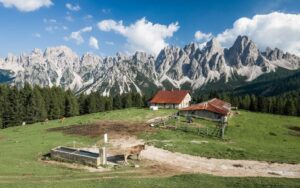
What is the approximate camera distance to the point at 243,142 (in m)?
53.2

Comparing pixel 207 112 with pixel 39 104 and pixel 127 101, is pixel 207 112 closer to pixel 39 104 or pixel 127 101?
pixel 39 104

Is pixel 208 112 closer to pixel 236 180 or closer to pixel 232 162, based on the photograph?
pixel 232 162

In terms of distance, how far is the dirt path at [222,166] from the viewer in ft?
109

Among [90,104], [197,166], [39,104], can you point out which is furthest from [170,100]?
[197,166]

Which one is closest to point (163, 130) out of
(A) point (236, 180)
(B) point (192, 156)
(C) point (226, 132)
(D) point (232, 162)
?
(C) point (226, 132)

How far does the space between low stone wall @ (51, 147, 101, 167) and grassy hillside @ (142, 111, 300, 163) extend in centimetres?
1254

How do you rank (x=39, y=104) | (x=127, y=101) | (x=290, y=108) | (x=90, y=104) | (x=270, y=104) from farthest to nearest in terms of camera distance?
(x=127, y=101) → (x=270, y=104) → (x=90, y=104) → (x=290, y=108) → (x=39, y=104)

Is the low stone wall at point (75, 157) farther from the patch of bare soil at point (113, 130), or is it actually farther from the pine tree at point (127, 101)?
the pine tree at point (127, 101)

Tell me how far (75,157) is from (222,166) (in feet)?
57.3

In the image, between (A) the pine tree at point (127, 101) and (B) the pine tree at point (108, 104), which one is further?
(A) the pine tree at point (127, 101)

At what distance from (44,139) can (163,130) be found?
71.3 ft

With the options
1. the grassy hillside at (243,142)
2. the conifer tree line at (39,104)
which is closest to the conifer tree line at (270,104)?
the grassy hillside at (243,142)

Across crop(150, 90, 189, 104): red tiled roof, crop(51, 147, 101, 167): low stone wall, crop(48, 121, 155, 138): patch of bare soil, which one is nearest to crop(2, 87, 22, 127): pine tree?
crop(48, 121, 155, 138): patch of bare soil

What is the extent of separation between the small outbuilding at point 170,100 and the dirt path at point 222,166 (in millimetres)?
71879
